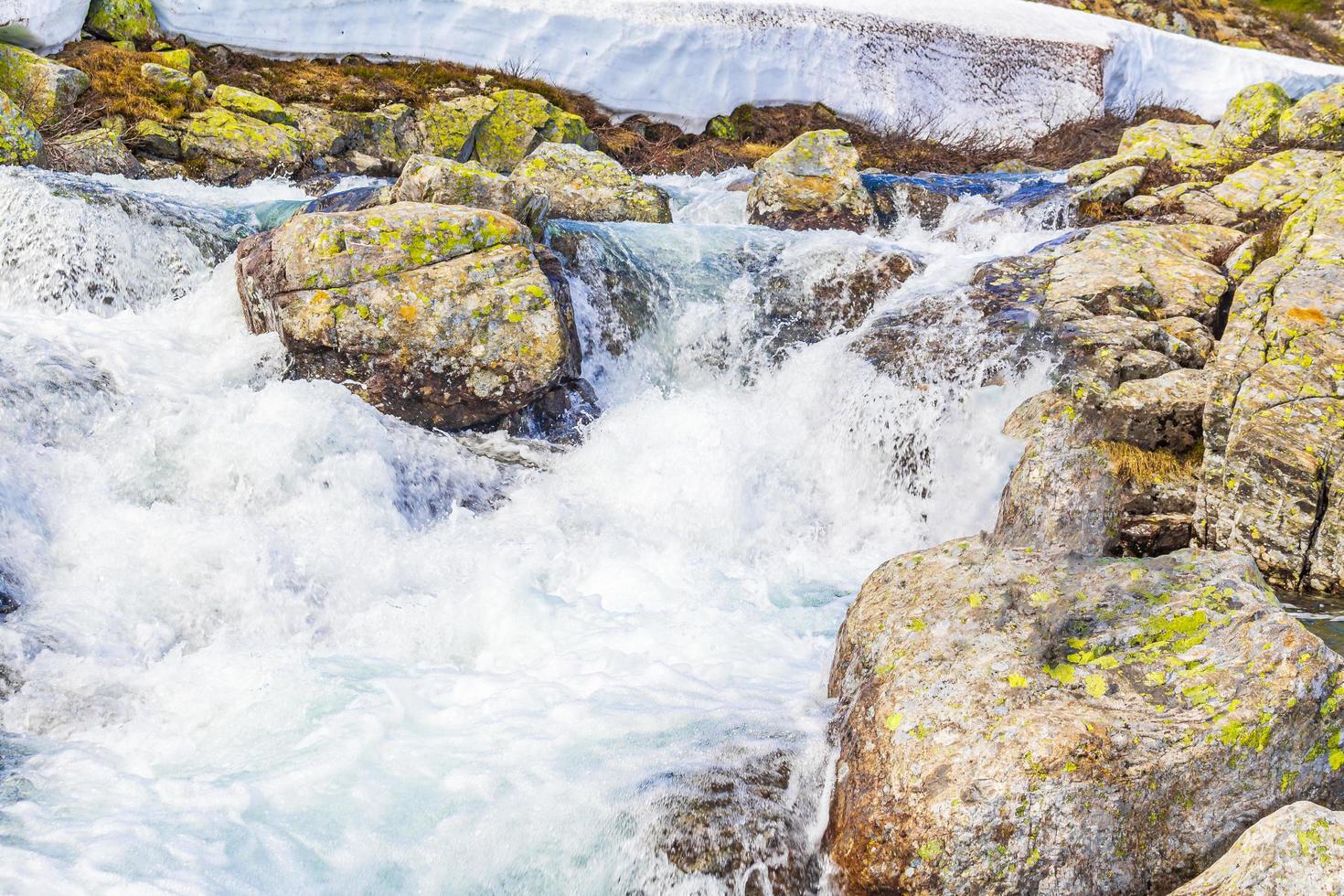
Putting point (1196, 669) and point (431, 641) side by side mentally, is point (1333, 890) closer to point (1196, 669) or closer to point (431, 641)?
point (1196, 669)

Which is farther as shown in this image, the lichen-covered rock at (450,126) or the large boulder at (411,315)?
the lichen-covered rock at (450,126)

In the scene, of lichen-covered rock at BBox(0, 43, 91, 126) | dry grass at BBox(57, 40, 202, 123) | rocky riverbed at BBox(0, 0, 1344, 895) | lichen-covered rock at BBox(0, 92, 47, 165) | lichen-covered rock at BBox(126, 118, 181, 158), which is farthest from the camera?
dry grass at BBox(57, 40, 202, 123)

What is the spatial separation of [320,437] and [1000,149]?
1798 centimetres

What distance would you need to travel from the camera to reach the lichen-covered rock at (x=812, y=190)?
12.0 meters

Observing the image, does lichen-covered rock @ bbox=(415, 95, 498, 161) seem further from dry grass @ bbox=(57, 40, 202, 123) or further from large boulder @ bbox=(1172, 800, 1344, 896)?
large boulder @ bbox=(1172, 800, 1344, 896)

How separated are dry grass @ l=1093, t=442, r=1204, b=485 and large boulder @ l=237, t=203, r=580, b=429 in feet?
14.8

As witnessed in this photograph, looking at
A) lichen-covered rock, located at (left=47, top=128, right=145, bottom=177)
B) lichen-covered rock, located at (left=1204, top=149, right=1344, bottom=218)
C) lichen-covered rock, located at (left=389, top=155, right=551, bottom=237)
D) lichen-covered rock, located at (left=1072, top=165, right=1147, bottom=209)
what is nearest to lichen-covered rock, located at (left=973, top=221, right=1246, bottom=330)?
lichen-covered rock, located at (left=1204, top=149, right=1344, bottom=218)


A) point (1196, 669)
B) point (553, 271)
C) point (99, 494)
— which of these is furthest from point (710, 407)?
point (1196, 669)

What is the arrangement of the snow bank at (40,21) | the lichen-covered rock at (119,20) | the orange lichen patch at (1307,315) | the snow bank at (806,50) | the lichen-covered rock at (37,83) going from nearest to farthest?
the orange lichen patch at (1307,315)
the lichen-covered rock at (37,83)
the snow bank at (40,21)
the lichen-covered rock at (119,20)
the snow bank at (806,50)

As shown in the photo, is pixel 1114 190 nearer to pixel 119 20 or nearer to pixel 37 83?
pixel 37 83

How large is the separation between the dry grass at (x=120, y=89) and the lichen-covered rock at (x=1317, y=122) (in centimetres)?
1601

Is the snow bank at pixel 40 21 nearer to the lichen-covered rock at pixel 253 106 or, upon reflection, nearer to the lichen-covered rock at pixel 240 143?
the lichen-covered rock at pixel 253 106

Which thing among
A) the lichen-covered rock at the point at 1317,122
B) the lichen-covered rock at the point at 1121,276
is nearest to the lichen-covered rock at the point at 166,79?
the lichen-covered rock at the point at 1121,276

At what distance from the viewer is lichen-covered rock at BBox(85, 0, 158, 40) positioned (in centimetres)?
1628
